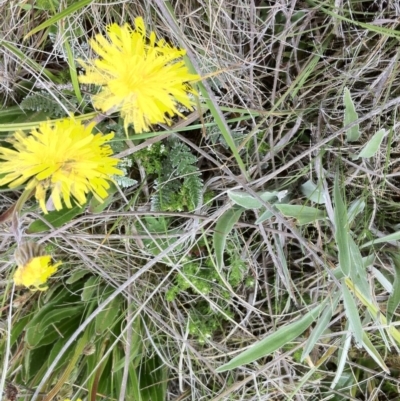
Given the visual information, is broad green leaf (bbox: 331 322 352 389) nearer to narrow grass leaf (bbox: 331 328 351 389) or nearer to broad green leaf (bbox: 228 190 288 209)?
narrow grass leaf (bbox: 331 328 351 389)

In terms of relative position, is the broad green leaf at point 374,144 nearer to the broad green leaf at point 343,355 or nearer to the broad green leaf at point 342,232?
the broad green leaf at point 342,232

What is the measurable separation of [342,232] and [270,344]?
0.23m

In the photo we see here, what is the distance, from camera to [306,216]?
84 cm

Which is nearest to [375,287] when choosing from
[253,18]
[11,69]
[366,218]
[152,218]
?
[366,218]

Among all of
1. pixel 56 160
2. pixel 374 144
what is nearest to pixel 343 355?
pixel 374 144

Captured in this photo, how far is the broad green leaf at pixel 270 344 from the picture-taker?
848 millimetres

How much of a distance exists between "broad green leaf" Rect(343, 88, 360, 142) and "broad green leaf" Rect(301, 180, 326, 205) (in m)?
0.10

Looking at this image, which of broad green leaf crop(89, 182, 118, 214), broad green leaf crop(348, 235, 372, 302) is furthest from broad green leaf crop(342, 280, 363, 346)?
broad green leaf crop(89, 182, 118, 214)

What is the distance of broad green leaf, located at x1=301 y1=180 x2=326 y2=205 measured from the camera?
840mm

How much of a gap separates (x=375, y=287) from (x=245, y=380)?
0.31 meters

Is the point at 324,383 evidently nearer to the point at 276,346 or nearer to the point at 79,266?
the point at 276,346

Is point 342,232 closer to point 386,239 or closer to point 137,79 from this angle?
point 386,239

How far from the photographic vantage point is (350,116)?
798 mm

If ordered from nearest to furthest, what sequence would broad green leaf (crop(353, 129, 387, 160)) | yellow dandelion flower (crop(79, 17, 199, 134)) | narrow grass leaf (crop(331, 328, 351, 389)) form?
yellow dandelion flower (crop(79, 17, 199, 134))
broad green leaf (crop(353, 129, 387, 160))
narrow grass leaf (crop(331, 328, 351, 389))
